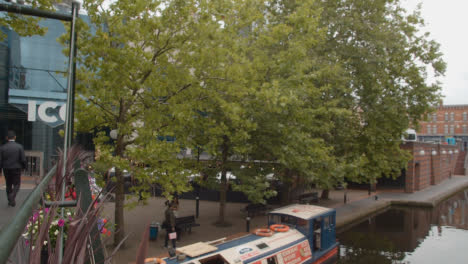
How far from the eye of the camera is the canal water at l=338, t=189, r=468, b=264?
1612 cm

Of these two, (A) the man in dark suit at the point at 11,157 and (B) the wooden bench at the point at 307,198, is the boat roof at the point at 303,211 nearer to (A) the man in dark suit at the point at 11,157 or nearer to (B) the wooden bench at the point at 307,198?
(A) the man in dark suit at the point at 11,157

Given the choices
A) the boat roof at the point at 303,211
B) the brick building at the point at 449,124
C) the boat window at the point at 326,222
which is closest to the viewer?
the boat roof at the point at 303,211

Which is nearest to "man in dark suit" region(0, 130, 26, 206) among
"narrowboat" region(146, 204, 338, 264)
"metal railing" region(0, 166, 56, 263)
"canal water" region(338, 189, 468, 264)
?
"narrowboat" region(146, 204, 338, 264)

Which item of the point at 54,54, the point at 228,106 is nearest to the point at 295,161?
the point at 228,106

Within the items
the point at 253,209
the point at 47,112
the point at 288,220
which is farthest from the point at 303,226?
the point at 47,112

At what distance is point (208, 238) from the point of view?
1537 cm

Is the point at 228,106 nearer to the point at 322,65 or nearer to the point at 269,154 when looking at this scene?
the point at 269,154

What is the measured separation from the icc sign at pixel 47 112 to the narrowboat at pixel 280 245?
16050 mm

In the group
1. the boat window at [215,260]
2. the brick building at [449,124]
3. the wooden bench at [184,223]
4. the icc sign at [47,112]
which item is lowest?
the wooden bench at [184,223]

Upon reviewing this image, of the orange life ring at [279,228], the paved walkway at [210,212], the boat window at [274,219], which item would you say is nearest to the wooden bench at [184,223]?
the paved walkway at [210,212]

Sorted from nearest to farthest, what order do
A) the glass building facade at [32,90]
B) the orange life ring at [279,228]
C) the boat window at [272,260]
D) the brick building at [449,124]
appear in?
the boat window at [272,260] → the orange life ring at [279,228] → the glass building facade at [32,90] → the brick building at [449,124]

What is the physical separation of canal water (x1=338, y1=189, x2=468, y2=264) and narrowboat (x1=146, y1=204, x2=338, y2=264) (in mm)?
2519

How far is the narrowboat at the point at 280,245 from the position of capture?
9.41 meters

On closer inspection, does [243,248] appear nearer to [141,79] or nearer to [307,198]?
[141,79]
